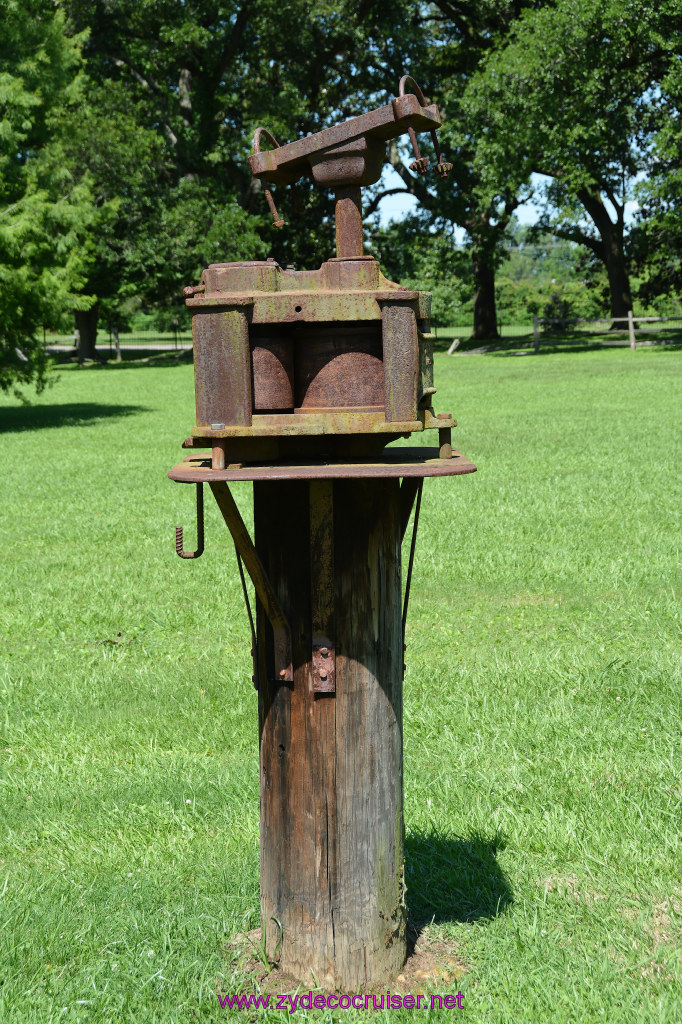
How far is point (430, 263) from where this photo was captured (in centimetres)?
3738

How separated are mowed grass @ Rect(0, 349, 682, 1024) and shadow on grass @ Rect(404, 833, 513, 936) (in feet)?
0.04

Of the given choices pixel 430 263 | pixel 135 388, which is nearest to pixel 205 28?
pixel 430 263

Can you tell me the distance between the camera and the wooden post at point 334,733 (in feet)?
8.93

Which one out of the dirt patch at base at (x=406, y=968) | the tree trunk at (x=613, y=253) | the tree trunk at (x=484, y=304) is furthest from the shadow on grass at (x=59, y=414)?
the tree trunk at (x=613, y=253)

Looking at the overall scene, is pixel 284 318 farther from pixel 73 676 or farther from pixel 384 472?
pixel 73 676

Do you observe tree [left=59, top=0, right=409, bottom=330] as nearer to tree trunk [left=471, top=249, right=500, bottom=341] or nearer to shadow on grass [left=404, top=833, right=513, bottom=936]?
tree trunk [left=471, top=249, right=500, bottom=341]

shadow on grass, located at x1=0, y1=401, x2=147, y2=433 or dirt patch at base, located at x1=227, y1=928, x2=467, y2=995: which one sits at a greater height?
shadow on grass, located at x1=0, y1=401, x2=147, y2=433

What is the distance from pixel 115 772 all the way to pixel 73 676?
1.25 m

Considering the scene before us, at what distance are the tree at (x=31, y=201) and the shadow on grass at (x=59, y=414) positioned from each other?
31.4 inches

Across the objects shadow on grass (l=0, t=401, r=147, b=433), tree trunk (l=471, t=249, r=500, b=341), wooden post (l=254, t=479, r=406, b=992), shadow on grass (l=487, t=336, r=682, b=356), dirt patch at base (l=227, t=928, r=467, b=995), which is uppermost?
tree trunk (l=471, t=249, r=500, b=341)

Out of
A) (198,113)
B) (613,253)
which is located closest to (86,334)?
(198,113)

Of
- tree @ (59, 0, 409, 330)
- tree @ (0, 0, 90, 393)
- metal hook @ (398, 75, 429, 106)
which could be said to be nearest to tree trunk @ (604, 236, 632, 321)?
tree @ (59, 0, 409, 330)

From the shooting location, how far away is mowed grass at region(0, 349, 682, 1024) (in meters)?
3.11

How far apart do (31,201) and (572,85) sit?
59.4 feet
